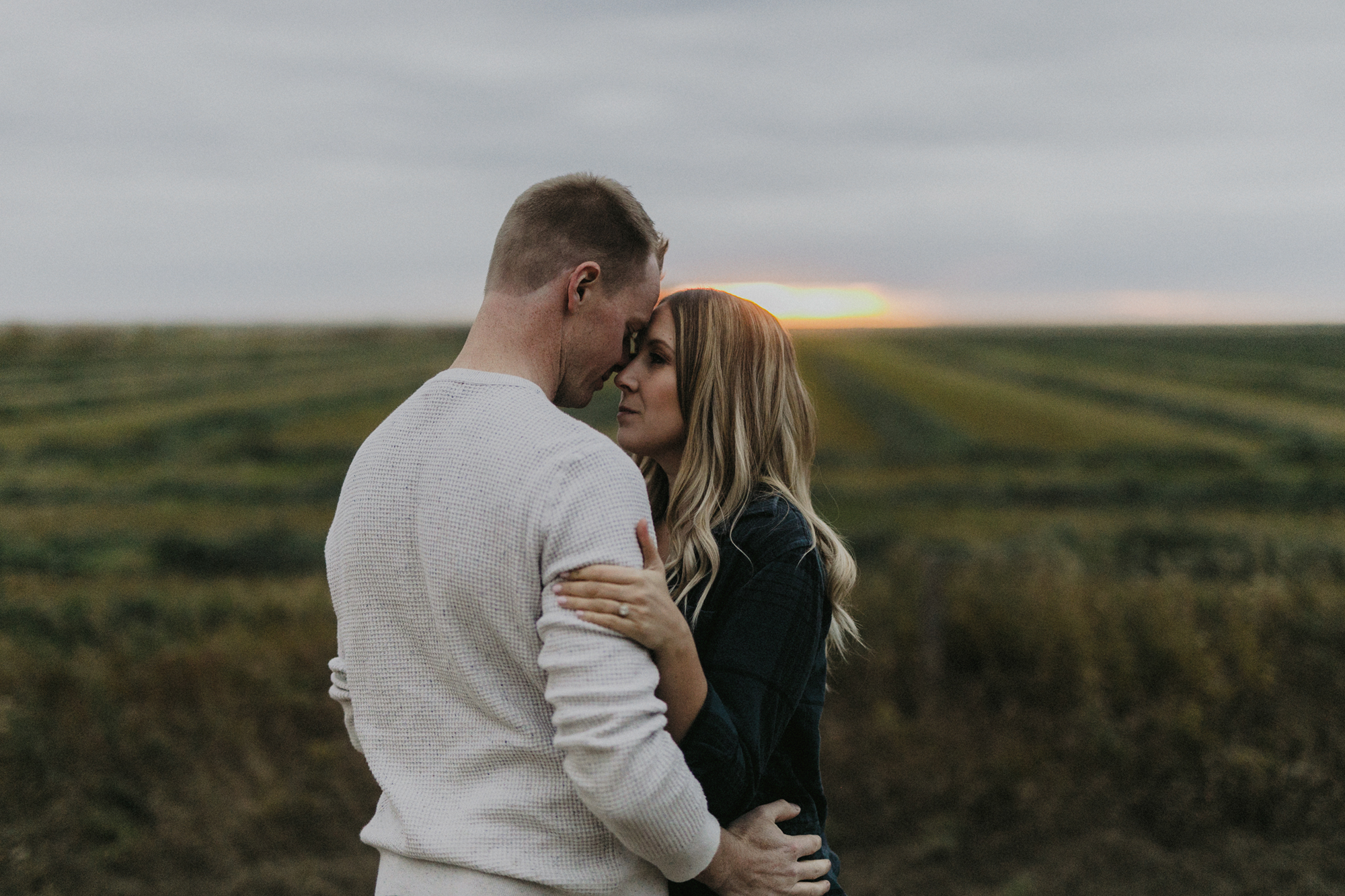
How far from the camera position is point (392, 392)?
5112cm

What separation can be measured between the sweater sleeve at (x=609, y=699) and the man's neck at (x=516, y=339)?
1.00 ft

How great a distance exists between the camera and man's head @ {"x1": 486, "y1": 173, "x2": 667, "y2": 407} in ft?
5.70

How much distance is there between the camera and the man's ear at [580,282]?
68.8 inches

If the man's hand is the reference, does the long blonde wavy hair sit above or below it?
above

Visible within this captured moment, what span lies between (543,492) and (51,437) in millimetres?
43875

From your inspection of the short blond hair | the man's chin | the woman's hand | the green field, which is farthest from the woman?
the green field

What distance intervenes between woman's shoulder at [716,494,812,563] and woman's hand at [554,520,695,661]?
0.38 metres

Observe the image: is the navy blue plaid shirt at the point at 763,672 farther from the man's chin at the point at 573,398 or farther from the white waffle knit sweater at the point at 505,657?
the man's chin at the point at 573,398

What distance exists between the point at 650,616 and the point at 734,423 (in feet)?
2.20

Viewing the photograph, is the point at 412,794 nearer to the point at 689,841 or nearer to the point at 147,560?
the point at 689,841

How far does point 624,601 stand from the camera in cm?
143

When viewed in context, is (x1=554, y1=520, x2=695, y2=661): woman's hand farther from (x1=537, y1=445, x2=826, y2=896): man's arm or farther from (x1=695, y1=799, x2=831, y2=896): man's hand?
(x1=695, y1=799, x2=831, y2=896): man's hand

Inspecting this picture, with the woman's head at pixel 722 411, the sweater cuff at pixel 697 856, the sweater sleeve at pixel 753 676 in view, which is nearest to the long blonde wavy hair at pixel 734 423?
the woman's head at pixel 722 411

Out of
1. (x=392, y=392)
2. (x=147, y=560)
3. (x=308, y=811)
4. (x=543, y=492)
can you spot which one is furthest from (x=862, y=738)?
(x=392, y=392)
